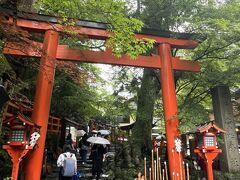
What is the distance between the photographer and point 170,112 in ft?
31.2

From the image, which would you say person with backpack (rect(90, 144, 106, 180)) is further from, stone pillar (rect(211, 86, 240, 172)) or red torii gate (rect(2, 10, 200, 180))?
stone pillar (rect(211, 86, 240, 172))

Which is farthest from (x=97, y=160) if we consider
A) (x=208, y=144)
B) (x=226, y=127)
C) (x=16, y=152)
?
(x=226, y=127)

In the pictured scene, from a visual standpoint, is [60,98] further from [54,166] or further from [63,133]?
[63,133]

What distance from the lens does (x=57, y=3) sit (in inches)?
268

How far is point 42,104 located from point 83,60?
7.27ft

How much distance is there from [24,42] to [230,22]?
24.9 feet

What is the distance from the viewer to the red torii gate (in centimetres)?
844

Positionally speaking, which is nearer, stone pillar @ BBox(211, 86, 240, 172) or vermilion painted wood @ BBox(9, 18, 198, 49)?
vermilion painted wood @ BBox(9, 18, 198, 49)

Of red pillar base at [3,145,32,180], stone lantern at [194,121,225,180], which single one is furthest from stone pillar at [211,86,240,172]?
red pillar base at [3,145,32,180]

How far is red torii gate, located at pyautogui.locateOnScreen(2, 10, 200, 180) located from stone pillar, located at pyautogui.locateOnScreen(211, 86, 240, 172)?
1.90 metres

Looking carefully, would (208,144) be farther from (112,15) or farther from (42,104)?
(42,104)

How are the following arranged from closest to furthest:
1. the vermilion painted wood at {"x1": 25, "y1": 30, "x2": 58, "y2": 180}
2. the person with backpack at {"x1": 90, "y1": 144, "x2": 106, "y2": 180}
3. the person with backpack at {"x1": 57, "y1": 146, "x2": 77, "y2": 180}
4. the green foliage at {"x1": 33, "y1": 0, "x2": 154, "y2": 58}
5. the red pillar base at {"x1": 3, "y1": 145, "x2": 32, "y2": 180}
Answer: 1. the green foliage at {"x1": 33, "y1": 0, "x2": 154, "y2": 58}
2. the red pillar base at {"x1": 3, "y1": 145, "x2": 32, "y2": 180}
3. the vermilion painted wood at {"x1": 25, "y1": 30, "x2": 58, "y2": 180}
4. the person with backpack at {"x1": 57, "y1": 146, "x2": 77, "y2": 180}
5. the person with backpack at {"x1": 90, "y1": 144, "x2": 106, "y2": 180}

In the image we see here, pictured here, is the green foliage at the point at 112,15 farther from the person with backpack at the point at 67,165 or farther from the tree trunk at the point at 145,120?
the tree trunk at the point at 145,120

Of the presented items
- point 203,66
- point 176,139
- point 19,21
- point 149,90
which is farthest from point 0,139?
point 203,66
